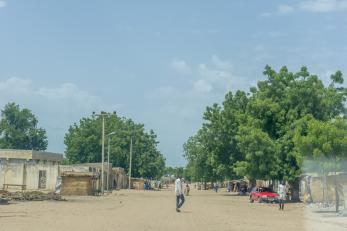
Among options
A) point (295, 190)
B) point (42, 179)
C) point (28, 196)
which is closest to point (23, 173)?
point (42, 179)

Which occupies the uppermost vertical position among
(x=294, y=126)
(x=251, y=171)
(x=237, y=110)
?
(x=237, y=110)

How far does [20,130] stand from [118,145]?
23892 millimetres

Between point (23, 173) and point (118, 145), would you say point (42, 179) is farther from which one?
point (118, 145)

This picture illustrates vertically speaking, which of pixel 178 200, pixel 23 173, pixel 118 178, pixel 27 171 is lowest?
pixel 178 200

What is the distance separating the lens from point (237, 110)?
226 ft

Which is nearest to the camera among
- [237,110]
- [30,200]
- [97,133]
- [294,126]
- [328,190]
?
[328,190]

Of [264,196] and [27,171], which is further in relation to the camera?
[27,171]

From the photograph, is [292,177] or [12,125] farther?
[12,125]

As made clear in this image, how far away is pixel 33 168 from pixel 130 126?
5881 cm

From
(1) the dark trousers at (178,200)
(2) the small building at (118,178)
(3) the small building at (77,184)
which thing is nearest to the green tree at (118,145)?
(2) the small building at (118,178)

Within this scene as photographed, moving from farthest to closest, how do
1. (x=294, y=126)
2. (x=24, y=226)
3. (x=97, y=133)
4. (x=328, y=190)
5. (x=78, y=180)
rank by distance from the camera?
(x=97, y=133)
(x=78, y=180)
(x=294, y=126)
(x=328, y=190)
(x=24, y=226)

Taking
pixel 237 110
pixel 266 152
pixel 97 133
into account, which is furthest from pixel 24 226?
pixel 97 133

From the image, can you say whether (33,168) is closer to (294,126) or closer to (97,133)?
(294,126)

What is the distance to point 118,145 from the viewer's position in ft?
355
